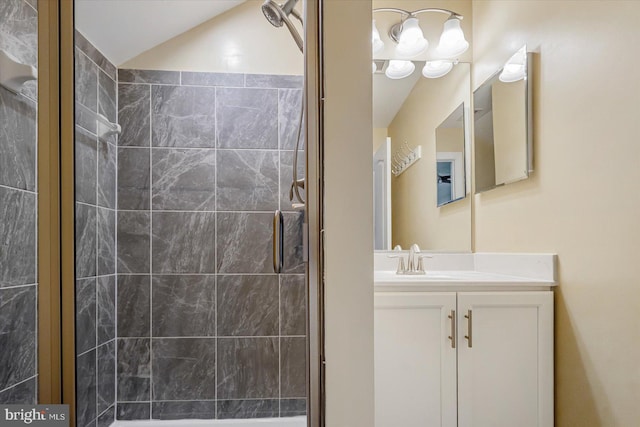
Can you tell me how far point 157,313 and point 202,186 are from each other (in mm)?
516

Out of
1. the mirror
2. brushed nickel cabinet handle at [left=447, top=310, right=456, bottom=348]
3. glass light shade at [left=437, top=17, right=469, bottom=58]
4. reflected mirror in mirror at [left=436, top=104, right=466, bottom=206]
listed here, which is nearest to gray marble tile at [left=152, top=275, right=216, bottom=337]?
brushed nickel cabinet handle at [left=447, top=310, right=456, bottom=348]

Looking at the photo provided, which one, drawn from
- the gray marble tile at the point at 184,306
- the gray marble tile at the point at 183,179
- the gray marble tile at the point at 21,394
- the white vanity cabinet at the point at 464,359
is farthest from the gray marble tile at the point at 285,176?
the gray marble tile at the point at 21,394

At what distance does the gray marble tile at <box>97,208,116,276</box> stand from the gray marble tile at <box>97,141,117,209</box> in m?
0.03

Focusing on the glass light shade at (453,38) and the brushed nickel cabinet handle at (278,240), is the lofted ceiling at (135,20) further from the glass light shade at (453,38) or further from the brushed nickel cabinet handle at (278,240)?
the glass light shade at (453,38)

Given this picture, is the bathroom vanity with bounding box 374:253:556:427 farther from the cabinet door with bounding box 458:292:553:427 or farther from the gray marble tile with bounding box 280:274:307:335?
the gray marble tile with bounding box 280:274:307:335

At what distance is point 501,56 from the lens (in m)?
1.90

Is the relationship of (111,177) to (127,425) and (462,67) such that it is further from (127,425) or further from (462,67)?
(462,67)

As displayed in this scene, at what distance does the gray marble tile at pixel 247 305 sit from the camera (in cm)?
160

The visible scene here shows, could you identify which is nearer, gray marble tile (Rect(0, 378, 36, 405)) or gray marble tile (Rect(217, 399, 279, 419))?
gray marble tile (Rect(0, 378, 36, 405))

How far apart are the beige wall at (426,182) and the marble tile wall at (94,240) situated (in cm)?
130

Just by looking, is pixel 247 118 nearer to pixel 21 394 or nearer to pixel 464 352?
pixel 21 394

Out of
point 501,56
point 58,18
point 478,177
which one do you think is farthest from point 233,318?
point 501,56

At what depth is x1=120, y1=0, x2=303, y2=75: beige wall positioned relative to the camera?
5.09 ft

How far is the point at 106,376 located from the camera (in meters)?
1.18
